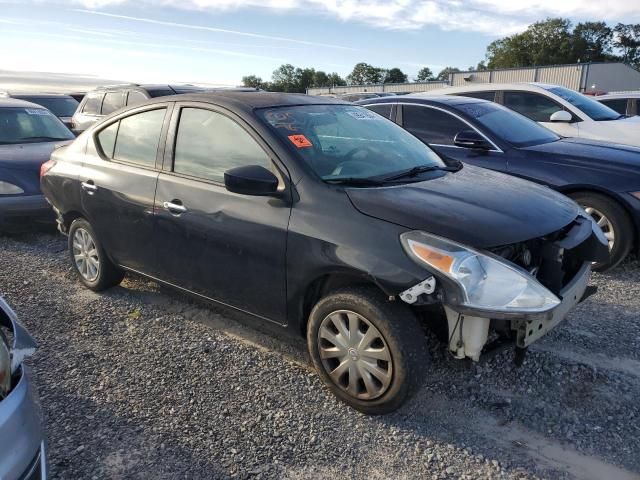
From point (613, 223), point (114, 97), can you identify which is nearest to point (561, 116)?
point (613, 223)

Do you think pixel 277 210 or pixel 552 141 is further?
pixel 552 141

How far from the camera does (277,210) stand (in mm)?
3074

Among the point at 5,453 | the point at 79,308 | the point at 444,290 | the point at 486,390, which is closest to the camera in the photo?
the point at 5,453

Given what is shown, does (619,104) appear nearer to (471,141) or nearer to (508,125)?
(508,125)

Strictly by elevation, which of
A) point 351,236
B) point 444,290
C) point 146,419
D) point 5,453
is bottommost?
point 146,419

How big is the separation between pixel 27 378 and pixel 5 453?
37cm

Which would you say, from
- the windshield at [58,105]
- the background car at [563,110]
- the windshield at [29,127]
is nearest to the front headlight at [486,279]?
the background car at [563,110]

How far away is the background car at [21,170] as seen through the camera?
620 centimetres

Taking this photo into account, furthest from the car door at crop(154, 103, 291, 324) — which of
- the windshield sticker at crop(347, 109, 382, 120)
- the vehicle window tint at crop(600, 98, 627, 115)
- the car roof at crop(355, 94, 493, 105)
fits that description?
the vehicle window tint at crop(600, 98, 627, 115)

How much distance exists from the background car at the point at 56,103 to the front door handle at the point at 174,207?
11.2 meters

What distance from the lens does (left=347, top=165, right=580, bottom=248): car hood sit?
2.67 meters

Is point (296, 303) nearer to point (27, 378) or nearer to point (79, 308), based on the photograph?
point (27, 378)

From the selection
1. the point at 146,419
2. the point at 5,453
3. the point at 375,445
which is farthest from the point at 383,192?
the point at 5,453

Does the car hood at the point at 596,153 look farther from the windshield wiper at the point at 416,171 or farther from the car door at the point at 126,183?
the car door at the point at 126,183
